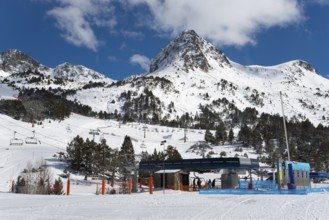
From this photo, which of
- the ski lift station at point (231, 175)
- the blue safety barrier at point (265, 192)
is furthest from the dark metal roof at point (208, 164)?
the blue safety barrier at point (265, 192)

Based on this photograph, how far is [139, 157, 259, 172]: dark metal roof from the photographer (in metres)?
41.6

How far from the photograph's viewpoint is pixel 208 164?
43.5 meters

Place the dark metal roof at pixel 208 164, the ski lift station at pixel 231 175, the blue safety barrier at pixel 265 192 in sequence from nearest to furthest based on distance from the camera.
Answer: the blue safety barrier at pixel 265 192
the ski lift station at pixel 231 175
the dark metal roof at pixel 208 164

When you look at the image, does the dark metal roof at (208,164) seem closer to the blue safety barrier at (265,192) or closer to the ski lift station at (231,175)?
the ski lift station at (231,175)

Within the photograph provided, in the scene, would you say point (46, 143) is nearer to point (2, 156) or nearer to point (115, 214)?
point (2, 156)

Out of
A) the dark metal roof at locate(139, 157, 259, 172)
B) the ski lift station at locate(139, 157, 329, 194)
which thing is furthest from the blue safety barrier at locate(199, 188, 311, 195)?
the dark metal roof at locate(139, 157, 259, 172)

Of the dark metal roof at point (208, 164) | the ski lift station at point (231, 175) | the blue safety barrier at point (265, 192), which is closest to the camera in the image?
the blue safety barrier at point (265, 192)

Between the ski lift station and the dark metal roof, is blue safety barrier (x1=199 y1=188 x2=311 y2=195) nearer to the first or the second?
the ski lift station

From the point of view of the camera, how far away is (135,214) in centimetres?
1659

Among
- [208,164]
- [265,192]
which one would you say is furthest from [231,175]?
[265,192]

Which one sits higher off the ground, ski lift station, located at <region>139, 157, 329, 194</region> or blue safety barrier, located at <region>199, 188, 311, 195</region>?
ski lift station, located at <region>139, 157, 329, 194</region>

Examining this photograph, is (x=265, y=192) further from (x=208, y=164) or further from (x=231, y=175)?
(x=208, y=164)

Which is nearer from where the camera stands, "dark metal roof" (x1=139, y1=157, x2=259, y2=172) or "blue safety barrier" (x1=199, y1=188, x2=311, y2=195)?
"blue safety barrier" (x1=199, y1=188, x2=311, y2=195)

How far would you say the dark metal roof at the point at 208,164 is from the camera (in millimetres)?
41594
